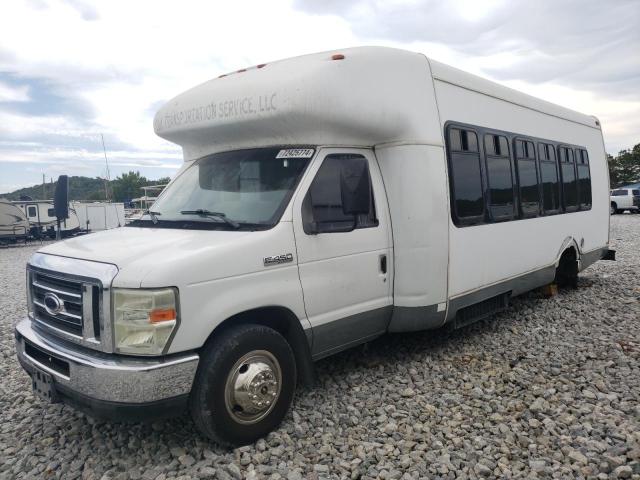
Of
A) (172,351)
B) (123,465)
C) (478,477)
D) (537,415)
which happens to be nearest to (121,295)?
(172,351)

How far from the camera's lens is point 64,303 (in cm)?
352

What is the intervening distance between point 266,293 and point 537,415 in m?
2.43

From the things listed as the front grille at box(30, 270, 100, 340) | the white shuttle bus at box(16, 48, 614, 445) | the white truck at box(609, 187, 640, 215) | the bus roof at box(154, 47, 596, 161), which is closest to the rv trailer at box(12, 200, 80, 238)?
the bus roof at box(154, 47, 596, 161)

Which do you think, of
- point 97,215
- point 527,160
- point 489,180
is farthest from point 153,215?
point 97,215

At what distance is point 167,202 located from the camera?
4.70 metres

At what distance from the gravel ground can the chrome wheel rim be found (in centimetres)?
25

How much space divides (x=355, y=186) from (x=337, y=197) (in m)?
Result: 0.18

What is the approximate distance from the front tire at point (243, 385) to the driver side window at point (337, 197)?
3.17 feet

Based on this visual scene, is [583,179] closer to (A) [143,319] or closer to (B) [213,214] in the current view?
(B) [213,214]

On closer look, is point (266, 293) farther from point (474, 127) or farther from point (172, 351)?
point (474, 127)

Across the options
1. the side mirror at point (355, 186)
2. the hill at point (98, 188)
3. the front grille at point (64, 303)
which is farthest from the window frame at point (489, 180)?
the hill at point (98, 188)

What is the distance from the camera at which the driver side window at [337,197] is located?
159 inches

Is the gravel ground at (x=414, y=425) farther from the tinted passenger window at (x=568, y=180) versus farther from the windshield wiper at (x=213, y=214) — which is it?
the tinted passenger window at (x=568, y=180)

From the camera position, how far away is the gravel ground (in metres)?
3.42
